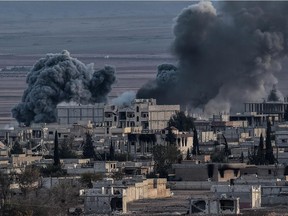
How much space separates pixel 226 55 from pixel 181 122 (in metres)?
15.8

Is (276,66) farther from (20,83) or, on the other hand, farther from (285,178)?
(285,178)

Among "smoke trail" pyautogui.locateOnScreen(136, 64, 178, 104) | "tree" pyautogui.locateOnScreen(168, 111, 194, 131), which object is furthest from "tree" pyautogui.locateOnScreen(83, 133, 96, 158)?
"smoke trail" pyautogui.locateOnScreen(136, 64, 178, 104)

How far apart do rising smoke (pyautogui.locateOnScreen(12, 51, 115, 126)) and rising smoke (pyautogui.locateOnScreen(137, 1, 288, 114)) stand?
1.80 metres

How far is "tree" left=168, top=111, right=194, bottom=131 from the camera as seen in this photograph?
78875mm

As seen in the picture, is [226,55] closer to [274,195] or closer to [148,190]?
[148,190]

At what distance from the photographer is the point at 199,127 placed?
81.9 metres

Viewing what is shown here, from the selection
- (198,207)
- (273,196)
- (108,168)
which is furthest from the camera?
(108,168)

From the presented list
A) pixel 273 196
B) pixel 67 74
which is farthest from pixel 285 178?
pixel 67 74

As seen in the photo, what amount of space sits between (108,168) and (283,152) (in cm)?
865

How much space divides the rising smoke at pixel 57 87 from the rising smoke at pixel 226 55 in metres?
1.80

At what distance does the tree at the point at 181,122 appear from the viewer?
3105 inches

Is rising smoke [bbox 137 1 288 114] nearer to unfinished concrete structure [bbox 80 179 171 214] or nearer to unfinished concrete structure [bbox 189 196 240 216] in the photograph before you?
unfinished concrete structure [bbox 80 179 171 214]

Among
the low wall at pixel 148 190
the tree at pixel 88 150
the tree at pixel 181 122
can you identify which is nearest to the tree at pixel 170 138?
the tree at pixel 88 150

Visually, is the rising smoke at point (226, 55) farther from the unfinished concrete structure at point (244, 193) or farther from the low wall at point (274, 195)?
the unfinished concrete structure at point (244, 193)
